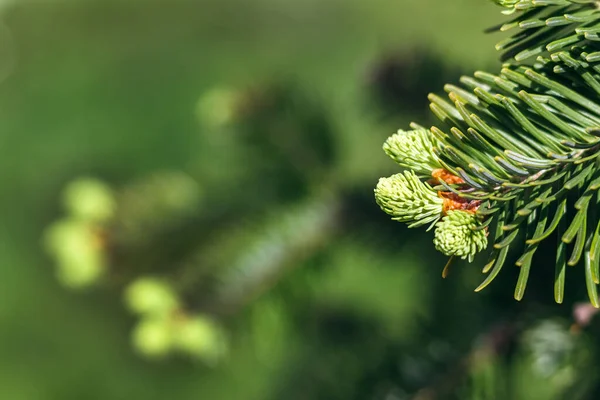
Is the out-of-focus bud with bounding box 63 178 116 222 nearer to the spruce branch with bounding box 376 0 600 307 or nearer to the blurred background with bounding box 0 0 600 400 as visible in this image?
the blurred background with bounding box 0 0 600 400

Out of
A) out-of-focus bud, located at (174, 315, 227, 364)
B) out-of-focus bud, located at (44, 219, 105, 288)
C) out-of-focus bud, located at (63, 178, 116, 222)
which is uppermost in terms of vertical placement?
out-of-focus bud, located at (63, 178, 116, 222)

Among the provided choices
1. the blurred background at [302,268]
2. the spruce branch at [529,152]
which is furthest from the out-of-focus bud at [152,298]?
the spruce branch at [529,152]

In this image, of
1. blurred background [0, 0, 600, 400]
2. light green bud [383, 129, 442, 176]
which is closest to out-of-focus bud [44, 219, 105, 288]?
blurred background [0, 0, 600, 400]

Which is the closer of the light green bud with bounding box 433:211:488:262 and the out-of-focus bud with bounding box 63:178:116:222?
the light green bud with bounding box 433:211:488:262

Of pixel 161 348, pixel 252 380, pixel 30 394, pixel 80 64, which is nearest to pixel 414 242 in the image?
pixel 161 348

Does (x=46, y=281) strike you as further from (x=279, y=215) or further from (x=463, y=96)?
(x=463, y=96)

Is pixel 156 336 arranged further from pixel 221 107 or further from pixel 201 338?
pixel 221 107
